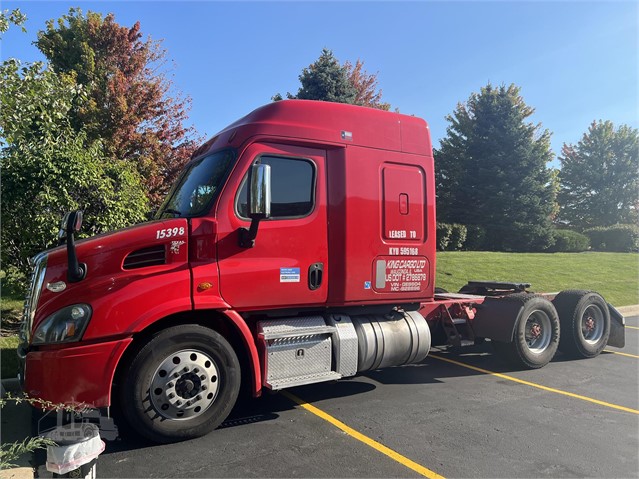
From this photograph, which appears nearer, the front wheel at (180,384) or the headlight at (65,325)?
the headlight at (65,325)

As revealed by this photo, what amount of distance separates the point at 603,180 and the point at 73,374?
50.0 m

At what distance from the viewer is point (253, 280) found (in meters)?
4.55

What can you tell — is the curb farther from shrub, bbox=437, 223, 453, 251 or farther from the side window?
the side window

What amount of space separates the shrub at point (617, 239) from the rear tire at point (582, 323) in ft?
89.7

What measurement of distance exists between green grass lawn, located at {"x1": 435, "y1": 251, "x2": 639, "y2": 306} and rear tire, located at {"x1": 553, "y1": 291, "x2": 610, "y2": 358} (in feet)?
18.3

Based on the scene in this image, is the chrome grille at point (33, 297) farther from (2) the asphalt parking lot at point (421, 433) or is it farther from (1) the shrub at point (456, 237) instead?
(1) the shrub at point (456, 237)

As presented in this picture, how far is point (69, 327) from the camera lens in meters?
3.73

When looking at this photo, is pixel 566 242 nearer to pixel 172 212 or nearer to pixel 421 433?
pixel 421 433

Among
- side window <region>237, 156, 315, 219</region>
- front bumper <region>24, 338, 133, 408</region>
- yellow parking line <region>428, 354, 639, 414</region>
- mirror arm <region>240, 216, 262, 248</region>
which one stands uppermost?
side window <region>237, 156, 315, 219</region>

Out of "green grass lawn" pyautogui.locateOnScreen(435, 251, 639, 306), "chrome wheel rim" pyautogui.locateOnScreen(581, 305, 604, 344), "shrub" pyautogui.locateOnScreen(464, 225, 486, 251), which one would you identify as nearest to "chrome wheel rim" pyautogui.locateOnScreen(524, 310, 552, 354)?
"chrome wheel rim" pyautogui.locateOnScreen(581, 305, 604, 344)

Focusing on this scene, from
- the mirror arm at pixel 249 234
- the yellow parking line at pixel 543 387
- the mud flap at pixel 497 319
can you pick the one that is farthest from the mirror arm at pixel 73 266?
the yellow parking line at pixel 543 387

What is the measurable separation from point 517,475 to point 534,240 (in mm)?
24775

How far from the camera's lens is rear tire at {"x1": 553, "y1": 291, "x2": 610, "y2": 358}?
7223 mm

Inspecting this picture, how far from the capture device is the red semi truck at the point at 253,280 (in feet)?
12.7
